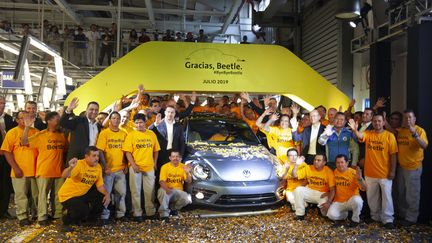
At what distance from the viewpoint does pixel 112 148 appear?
6.05 meters

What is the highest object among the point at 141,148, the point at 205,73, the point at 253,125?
the point at 205,73

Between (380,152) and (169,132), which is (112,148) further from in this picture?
(380,152)

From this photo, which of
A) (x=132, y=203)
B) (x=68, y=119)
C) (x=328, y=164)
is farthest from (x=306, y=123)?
(x=68, y=119)

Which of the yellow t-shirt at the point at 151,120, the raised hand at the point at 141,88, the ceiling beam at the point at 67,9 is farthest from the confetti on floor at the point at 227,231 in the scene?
the ceiling beam at the point at 67,9

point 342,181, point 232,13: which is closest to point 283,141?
point 342,181

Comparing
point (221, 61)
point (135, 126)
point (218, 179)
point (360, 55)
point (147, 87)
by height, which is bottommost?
point (218, 179)

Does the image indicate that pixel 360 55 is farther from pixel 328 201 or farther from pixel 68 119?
pixel 68 119

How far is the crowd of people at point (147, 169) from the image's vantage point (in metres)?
5.88

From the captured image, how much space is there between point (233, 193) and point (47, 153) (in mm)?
2773

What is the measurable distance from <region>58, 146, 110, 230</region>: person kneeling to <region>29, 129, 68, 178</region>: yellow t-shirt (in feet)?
1.18

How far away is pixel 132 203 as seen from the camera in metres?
6.21

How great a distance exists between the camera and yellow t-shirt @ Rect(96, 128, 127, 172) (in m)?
6.02

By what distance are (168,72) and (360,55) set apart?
708cm

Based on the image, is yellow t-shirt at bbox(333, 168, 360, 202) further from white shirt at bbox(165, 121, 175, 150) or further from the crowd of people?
white shirt at bbox(165, 121, 175, 150)
